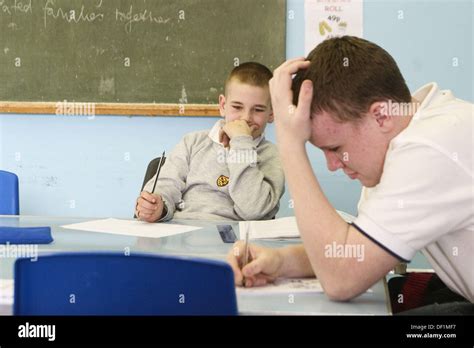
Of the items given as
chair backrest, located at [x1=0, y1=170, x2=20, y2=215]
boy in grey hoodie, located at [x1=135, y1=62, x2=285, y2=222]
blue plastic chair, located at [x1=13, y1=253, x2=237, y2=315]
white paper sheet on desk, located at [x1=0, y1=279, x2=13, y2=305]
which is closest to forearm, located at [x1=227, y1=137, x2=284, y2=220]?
boy in grey hoodie, located at [x1=135, y1=62, x2=285, y2=222]

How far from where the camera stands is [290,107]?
0.91 meters

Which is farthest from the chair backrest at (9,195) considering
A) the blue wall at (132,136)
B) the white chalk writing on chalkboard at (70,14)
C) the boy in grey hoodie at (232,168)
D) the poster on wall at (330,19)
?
the poster on wall at (330,19)

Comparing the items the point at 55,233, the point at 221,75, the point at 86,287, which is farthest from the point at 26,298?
the point at 221,75

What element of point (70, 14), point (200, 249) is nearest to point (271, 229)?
point (200, 249)

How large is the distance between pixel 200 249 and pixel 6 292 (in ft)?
1.31

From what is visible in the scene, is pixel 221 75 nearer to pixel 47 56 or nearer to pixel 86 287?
pixel 47 56

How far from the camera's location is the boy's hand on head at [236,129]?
1690 millimetres

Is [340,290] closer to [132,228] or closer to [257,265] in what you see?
[257,265]

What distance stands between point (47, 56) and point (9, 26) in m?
0.20

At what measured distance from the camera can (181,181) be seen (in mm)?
1706

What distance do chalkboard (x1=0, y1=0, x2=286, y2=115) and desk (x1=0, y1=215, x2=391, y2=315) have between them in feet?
3.32

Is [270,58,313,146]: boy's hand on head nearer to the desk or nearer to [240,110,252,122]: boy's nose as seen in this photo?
the desk

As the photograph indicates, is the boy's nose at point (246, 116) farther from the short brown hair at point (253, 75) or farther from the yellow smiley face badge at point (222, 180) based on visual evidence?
the yellow smiley face badge at point (222, 180)

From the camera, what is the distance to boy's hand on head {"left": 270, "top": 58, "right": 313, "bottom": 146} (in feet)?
2.91
